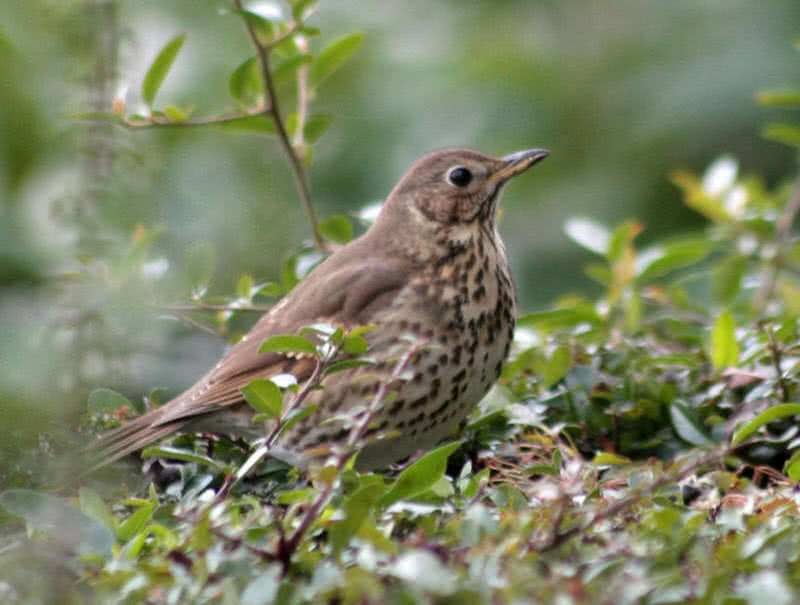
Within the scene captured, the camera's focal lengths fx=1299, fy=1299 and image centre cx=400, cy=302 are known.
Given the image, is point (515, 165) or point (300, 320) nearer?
point (300, 320)

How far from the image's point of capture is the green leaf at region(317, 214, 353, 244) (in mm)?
3996

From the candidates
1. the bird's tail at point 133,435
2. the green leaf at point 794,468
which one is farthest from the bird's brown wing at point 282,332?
the green leaf at point 794,468

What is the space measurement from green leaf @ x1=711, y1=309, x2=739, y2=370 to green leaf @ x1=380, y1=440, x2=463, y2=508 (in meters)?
1.21

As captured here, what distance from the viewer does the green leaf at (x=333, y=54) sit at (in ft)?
12.9

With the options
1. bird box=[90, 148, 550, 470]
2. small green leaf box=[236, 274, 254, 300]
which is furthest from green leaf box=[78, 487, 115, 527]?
small green leaf box=[236, 274, 254, 300]

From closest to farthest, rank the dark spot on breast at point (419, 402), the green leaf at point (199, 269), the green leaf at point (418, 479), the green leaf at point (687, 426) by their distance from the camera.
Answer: the green leaf at point (418, 479)
the green leaf at point (687, 426)
the dark spot on breast at point (419, 402)
the green leaf at point (199, 269)

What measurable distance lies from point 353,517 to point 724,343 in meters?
1.57

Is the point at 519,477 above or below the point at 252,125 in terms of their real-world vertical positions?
below

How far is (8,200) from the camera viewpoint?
544 cm

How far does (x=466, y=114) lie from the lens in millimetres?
6789

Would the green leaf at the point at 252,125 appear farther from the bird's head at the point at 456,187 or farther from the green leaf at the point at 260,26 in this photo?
the bird's head at the point at 456,187

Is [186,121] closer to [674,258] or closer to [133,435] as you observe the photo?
[133,435]

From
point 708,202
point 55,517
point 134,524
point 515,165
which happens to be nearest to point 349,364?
point 134,524

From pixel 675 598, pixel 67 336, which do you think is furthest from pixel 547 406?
pixel 675 598
